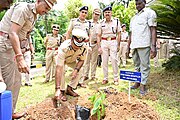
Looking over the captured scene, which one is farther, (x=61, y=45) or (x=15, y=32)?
(x=61, y=45)

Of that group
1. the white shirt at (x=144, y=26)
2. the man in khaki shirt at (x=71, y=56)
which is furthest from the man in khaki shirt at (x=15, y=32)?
the white shirt at (x=144, y=26)

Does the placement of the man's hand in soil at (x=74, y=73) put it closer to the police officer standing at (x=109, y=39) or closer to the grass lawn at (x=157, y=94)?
the grass lawn at (x=157, y=94)

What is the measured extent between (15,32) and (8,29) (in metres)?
0.20

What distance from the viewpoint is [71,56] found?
4.23 m

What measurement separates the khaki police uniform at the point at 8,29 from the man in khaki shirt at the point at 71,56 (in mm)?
663

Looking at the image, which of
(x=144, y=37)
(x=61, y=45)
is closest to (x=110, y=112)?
(x=61, y=45)

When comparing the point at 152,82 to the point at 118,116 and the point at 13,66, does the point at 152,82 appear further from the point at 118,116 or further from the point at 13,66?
the point at 13,66

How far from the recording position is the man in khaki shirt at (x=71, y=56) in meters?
3.84

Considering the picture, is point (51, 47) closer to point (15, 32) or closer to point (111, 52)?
point (111, 52)

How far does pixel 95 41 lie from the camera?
625cm

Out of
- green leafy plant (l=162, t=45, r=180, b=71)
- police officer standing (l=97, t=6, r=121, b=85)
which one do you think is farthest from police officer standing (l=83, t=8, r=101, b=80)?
green leafy plant (l=162, t=45, r=180, b=71)

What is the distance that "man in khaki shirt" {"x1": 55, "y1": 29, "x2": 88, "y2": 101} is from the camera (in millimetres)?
3843

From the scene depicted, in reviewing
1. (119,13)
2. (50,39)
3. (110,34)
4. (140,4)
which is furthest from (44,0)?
(119,13)

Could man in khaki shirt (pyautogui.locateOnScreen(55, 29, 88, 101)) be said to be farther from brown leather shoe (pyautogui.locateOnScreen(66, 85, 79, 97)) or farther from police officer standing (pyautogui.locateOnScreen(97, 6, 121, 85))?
police officer standing (pyautogui.locateOnScreen(97, 6, 121, 85))
